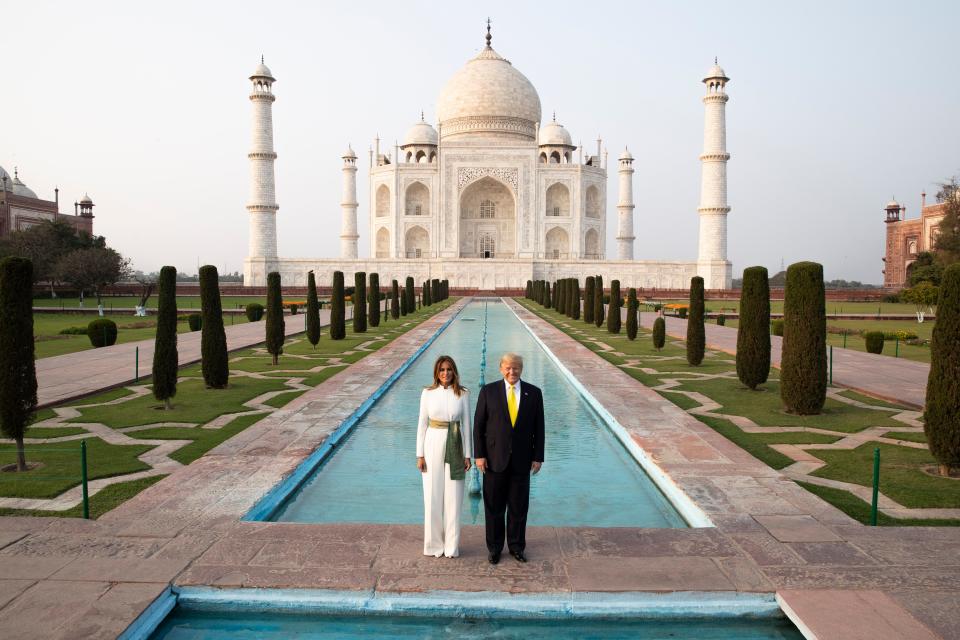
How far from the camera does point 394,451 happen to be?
5.45 metres

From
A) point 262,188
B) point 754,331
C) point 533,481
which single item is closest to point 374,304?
point 754,331

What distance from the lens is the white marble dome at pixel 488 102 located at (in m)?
40.9

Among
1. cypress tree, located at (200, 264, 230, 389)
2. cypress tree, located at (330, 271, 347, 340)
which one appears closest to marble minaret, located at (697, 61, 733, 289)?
cypress tree, located at (330, 271, 347, 340)

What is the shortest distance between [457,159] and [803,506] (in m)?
36.4

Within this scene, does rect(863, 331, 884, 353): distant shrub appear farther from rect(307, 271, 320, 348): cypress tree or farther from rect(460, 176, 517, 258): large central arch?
rect(460, 176, 517, 258): large central arch

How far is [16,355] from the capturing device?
4535mm

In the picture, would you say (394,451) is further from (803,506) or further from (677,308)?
(677,308)

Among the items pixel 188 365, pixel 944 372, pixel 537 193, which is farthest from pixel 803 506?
pixel 537 193

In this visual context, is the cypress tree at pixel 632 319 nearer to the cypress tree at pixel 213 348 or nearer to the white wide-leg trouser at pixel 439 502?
the cypress tree at pixel 213 348

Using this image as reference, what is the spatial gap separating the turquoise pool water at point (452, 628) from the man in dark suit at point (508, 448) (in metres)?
0.39

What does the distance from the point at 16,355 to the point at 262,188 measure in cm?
2918

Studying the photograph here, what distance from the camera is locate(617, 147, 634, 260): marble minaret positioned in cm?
4009

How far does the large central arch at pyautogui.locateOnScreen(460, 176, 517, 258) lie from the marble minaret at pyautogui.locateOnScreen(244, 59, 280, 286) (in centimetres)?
1152

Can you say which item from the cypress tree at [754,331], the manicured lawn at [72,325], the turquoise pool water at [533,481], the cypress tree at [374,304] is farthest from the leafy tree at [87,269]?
the cypress tree at [754,331]
